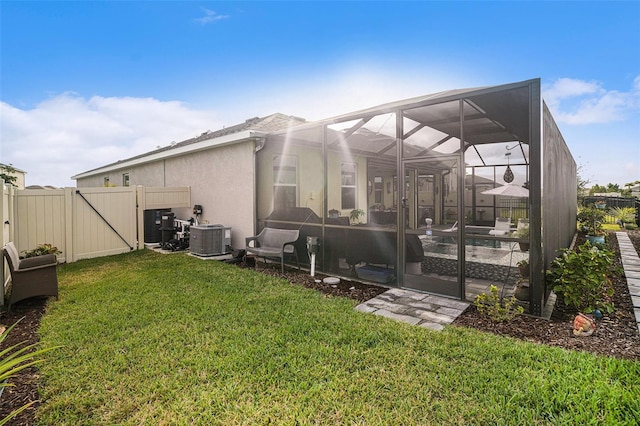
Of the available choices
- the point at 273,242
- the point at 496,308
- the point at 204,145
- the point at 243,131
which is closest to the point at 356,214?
the point at 273,242

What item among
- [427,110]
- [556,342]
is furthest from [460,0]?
[556,342]

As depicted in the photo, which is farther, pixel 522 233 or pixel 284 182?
pixel 284 182

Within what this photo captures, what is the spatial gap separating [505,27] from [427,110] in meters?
4.49

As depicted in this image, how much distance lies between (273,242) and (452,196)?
3925mm

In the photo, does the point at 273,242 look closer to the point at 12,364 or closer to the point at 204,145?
the point at 204,145

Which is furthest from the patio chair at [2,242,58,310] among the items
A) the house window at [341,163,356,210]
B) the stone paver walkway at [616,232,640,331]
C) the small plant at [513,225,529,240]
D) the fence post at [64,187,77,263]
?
the stone paver walkway at [616,232,640,331]

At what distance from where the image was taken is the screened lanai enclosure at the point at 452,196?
4.19 meters

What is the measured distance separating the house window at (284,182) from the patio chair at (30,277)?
4372 mm

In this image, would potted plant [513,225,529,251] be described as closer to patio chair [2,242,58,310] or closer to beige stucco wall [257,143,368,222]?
beige stucco wall [257,143,368,222]

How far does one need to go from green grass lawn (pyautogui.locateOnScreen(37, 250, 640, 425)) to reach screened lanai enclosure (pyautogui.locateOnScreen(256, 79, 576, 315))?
139cm

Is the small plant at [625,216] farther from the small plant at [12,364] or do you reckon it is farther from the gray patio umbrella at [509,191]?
the small plant at [12,364]

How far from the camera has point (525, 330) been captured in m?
3.70

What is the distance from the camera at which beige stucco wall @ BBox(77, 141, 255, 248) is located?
322 inches

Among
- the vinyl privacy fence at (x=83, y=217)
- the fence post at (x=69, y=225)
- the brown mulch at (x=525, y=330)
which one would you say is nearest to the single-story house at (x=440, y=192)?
the brown mulch at (x=525, y=330)
